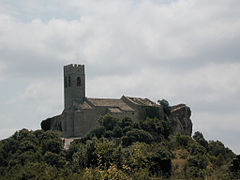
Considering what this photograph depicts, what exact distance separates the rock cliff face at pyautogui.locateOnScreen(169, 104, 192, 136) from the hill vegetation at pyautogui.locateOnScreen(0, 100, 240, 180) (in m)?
3.93

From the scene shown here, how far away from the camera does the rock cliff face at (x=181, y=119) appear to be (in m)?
94.8

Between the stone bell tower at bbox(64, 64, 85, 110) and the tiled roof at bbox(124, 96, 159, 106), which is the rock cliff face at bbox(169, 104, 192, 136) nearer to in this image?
the tiled roof at bbox(124, 96, 159, 106)

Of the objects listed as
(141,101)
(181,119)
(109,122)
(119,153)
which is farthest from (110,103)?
(119,153)

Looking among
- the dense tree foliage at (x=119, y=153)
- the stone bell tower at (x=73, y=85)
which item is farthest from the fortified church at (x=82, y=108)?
the dense tree foliage at (x=119, y=153)

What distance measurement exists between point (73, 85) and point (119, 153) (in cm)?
3480

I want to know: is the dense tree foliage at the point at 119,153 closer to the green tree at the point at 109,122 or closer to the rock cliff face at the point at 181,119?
the green tree at the point at 109,122

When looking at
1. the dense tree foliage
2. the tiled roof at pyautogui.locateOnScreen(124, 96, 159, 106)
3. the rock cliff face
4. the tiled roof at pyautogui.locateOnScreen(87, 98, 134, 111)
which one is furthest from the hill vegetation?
the tiled roof at pyautogui.locateOnScreen(87, 98, 134, 111)

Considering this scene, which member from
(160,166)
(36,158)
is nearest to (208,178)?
(160,166)

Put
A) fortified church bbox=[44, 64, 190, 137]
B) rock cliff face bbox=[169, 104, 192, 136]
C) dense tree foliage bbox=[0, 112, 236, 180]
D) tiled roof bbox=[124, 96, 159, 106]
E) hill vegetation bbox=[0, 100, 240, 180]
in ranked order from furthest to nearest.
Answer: rock cliff face bbox=[169, 104, 192, 136], tiled roof bbox=[124, 96, 159, 106], fortified church bbox=[44, 64, 190, 137], dense tree foliage bbox=[0, 112, 236, 180], hill vegetation bbox=[0, 100, 240, 180]

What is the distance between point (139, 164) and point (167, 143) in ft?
115

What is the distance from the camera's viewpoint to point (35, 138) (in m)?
73.4

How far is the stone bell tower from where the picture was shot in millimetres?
87062

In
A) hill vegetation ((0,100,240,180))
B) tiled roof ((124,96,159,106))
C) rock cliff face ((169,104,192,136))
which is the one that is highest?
tiled roof ((124,96,159,106))

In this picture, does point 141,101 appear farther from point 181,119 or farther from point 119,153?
point 119,153
